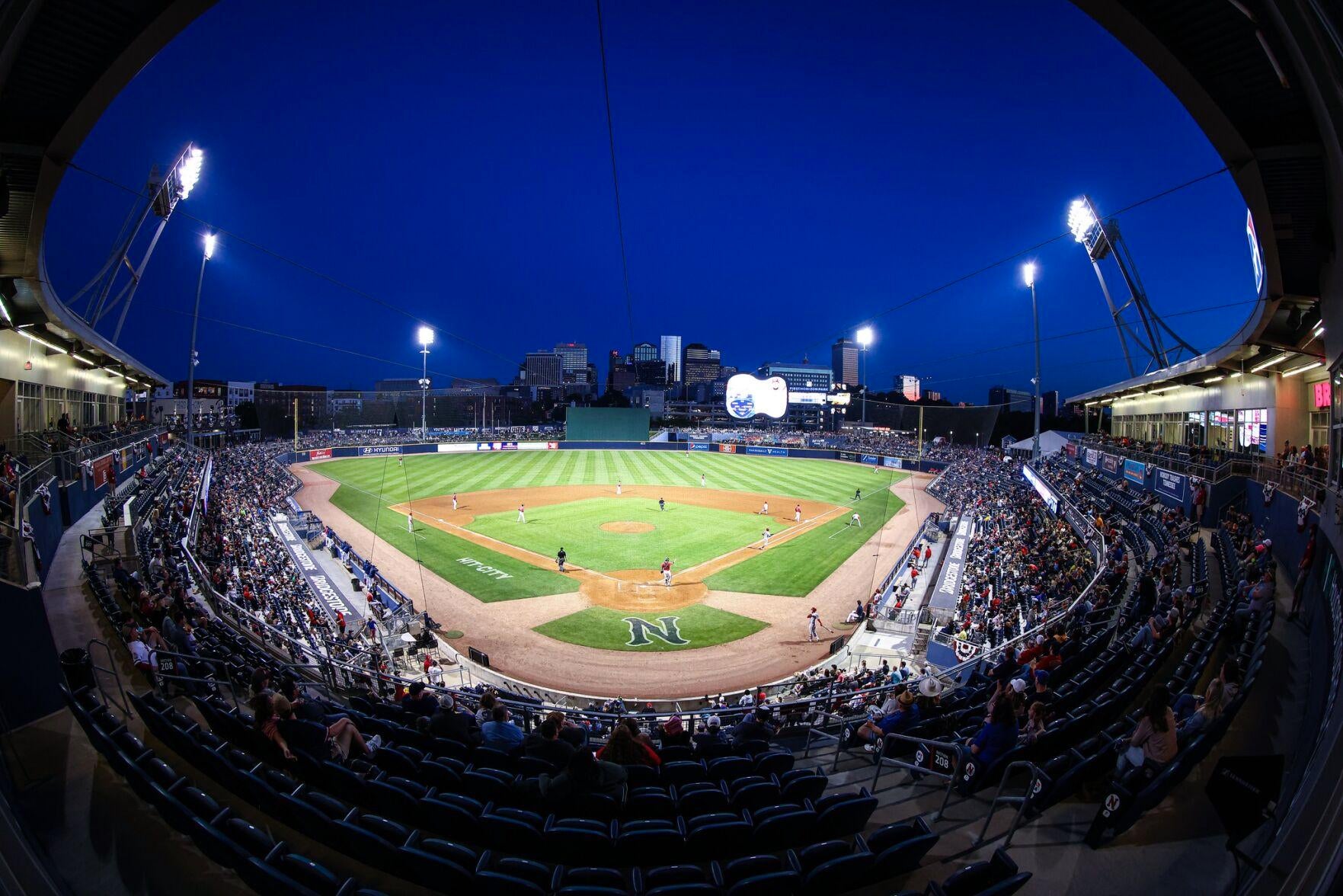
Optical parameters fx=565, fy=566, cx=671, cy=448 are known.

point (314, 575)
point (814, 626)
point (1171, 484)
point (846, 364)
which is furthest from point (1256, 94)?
point (846, 364)

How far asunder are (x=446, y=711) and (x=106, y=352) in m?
21.5

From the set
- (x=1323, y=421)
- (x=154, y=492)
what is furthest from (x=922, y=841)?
(x=154, y=492)

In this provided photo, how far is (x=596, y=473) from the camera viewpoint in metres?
54.7

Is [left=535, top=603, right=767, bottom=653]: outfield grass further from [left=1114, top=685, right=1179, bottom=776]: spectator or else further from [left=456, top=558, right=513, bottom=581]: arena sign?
[left=1114, top=685, right=1179, bottom=776]: spectator

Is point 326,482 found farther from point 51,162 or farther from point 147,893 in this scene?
point 147,893

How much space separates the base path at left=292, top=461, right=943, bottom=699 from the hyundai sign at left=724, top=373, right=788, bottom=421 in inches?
1421

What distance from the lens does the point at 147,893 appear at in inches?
163

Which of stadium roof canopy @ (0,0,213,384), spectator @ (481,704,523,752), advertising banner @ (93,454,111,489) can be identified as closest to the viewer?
stadium roof canopy @ (0,0,213,384)

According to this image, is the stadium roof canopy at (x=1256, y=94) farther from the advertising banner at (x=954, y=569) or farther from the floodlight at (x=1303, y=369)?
the advertising banner at (x=954, y=569)

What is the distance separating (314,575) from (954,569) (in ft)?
83.7

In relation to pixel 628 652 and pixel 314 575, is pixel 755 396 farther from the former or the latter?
pixel 628 652

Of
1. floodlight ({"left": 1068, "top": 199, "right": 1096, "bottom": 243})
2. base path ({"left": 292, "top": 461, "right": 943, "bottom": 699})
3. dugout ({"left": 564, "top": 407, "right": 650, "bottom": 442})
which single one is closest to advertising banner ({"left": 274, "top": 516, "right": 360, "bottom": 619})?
base path ({"left": 292, "top": 461, "right": 943, "bottom": 699})

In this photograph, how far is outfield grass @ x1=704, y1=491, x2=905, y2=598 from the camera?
23.0 metres

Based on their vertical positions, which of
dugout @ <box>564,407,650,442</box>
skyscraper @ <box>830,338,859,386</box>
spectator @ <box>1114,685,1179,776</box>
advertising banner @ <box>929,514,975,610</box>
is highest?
skyscraper @ <box>830,338,859,386</box>
